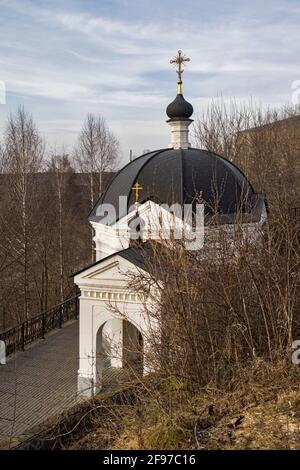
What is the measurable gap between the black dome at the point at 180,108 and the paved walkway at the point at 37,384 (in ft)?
26.6

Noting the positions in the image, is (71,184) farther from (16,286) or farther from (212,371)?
(212,371)

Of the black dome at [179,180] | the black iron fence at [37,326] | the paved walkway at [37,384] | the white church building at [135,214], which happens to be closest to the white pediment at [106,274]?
the white church building at [135,214]

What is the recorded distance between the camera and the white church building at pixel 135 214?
9938 millimetres

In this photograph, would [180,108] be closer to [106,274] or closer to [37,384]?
[106,274]

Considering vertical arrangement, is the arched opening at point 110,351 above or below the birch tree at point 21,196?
below

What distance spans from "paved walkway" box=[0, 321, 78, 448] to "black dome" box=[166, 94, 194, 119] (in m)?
8.11

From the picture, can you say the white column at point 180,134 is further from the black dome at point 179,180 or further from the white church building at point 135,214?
the black dome at point 179,180

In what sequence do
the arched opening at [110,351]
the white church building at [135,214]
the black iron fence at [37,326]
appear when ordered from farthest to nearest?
the black iron fence at [37,326], the white church building at [135,214], the arched opening at [110,351]

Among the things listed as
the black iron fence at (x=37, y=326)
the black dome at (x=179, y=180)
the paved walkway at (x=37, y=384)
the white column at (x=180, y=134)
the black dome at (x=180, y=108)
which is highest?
the black dome at (x=180, y=108)

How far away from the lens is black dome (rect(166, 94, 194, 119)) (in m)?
15.1

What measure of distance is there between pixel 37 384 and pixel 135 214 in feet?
15.7
